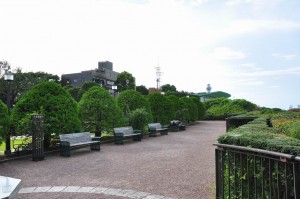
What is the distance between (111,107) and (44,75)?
53.3 metres

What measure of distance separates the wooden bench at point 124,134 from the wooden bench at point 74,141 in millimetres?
1780

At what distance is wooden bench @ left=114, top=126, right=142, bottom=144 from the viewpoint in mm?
13219

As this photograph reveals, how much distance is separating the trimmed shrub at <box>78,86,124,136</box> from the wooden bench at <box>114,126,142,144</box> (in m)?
0.68

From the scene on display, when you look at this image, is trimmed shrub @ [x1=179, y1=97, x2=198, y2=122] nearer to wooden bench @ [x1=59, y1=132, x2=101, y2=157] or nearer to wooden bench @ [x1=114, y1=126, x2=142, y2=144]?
wooden bench @ [x1=114, y1=126, x2=142, y2=144]

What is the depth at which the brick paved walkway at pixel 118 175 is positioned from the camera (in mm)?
5520

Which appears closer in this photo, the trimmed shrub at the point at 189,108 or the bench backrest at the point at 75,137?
the bench backrest at the point at 75,137

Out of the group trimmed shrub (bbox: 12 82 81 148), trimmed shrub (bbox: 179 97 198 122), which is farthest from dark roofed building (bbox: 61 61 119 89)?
trimmed shrub (bbox: 12 82 81 148)

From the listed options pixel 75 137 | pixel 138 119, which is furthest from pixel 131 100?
pixel 75 137

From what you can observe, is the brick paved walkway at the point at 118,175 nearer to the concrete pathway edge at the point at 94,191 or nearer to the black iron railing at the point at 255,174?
the concrete pathway edge at the point at 94,191

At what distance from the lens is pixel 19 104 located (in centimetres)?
1059

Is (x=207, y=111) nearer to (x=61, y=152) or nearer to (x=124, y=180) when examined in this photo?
(x=61, y=152)

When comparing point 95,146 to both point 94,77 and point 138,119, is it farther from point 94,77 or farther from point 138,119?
point 94,77

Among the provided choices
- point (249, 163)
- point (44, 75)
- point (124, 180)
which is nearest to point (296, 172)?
point (249, 163)

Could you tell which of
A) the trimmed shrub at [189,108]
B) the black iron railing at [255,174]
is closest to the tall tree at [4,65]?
the trimmed shrub at [189,108]
